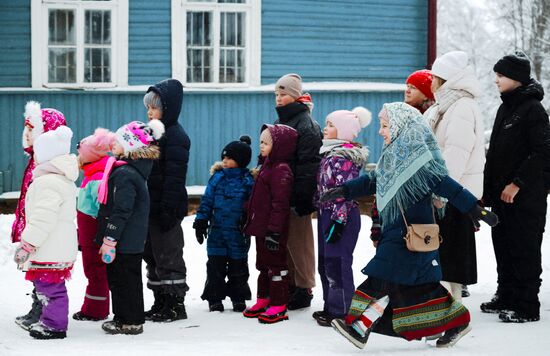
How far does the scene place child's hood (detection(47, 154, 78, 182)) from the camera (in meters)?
6.60

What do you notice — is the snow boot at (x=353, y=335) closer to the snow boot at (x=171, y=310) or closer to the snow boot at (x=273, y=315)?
the snow boot at (x=273, y=315)

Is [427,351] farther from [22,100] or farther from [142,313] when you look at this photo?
[22,100]

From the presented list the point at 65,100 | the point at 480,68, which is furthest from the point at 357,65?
the point at 480,68

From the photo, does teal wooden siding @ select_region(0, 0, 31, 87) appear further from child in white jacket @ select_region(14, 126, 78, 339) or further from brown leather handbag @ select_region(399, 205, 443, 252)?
brown leather handbag @ select_region(399, 205, 443, 252)

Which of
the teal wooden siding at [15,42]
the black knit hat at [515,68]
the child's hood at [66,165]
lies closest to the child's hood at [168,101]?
the child's hood at [66,165]

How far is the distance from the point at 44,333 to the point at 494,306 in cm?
362

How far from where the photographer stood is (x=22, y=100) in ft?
42.9

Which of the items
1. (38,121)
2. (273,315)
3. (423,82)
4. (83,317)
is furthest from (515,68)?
(83,317)

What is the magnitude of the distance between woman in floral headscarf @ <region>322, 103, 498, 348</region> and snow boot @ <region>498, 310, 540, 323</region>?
1101 mm

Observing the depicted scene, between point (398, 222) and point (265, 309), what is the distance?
5.78 feet

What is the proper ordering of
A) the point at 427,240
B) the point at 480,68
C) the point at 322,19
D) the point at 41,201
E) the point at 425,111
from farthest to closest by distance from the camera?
the point at 480,68, the point at 322,19, the point at 425,111, the point at 41,201, the point at 427,240

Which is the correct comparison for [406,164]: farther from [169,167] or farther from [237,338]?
[169,167]

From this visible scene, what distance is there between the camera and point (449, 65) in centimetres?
713

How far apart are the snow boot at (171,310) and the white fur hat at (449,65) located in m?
2.75
